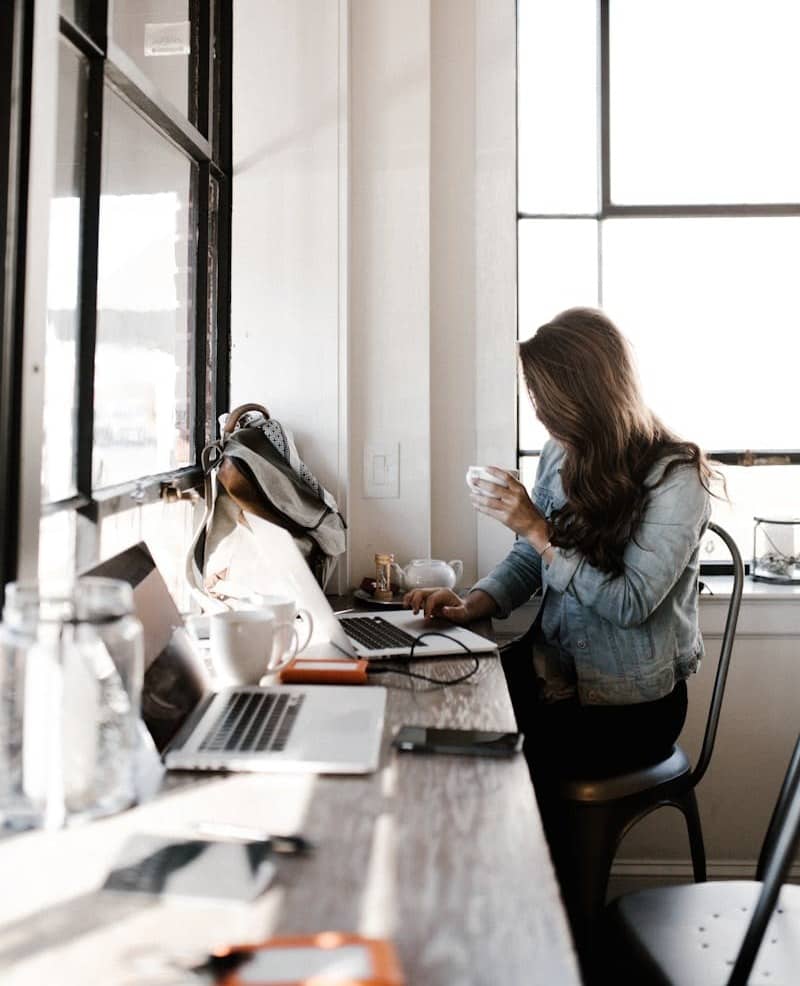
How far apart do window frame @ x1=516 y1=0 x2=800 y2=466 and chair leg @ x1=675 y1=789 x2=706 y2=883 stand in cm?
101

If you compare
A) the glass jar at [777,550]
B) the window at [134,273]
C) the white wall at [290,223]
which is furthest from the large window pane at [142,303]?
the glass jar at [777,550]

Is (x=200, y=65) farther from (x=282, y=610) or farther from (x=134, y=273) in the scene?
(x=282, y=610)

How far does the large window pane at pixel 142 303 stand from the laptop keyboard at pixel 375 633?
0.46 m

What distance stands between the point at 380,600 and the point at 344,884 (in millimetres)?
1304

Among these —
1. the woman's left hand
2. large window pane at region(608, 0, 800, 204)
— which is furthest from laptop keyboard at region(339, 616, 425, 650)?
large window pane at region(608, 0, 800, 204)

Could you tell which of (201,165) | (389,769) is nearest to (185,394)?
(201,165)

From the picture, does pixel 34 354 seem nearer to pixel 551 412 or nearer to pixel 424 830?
pixel 424 830

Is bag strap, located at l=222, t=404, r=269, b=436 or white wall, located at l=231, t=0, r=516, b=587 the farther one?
white wall, located at l=231, t=0, r=516, b=587

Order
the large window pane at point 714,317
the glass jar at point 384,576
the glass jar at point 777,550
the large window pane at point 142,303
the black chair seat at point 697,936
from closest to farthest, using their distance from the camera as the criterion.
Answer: the black chair seat at point 697,936 → the large window pane at point 142,303 → the glass jar at point 384,576 → the glass jar at point 777,550 → the large window pane at point 714,317

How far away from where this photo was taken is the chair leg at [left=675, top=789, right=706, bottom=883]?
5.97 ft

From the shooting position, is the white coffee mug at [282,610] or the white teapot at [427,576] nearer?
the white coffee mug at [282,610]

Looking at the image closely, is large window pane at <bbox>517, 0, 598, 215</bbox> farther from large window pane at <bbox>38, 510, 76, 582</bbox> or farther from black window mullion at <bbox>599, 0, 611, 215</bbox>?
large window pane at <bbox>38, 510, 76, 582</bbox>

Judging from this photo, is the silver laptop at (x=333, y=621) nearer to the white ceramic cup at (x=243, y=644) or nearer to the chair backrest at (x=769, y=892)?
the white ceramic cup at (x=243, y=644)

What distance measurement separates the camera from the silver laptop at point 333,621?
5.09 feet
